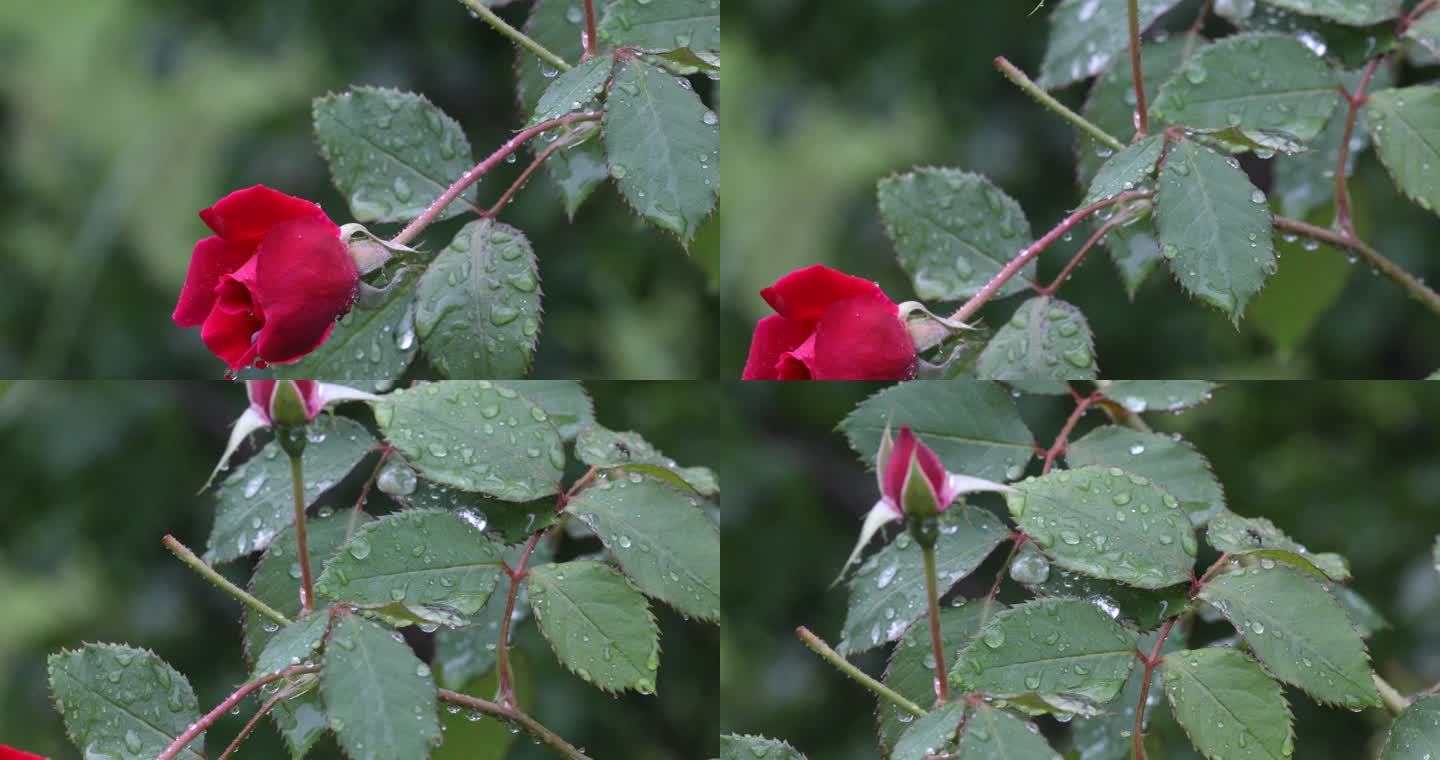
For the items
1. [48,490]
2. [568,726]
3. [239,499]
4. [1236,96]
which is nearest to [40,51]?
[48,490]

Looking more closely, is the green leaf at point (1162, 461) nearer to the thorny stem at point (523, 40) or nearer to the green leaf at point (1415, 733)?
the green leaf at point (1415, 733)

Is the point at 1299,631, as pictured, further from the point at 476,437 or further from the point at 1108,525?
the point at 476,437

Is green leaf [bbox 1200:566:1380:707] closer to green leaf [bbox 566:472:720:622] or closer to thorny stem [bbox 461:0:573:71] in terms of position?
green leaf [bbox 566:472:720:622]

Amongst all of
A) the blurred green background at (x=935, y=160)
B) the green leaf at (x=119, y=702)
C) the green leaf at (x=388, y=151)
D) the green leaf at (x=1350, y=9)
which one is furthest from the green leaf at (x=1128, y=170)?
the blurred green background at (x=935, y=160)

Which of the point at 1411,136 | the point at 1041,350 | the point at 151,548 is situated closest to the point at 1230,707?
the point at 1041,350

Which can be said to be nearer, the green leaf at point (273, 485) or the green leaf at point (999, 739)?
the green leaf at point (999, 739)

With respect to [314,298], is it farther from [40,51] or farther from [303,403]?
[40,51]
